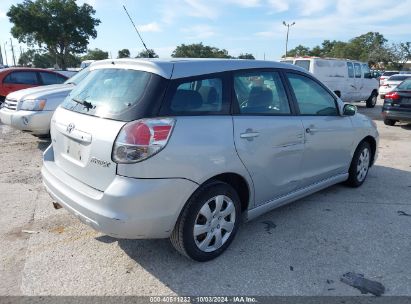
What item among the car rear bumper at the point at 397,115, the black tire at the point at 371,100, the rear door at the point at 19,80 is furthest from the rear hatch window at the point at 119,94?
the black tire at the point at 371,100

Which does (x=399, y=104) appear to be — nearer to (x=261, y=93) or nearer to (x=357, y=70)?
(x=357, y=70)

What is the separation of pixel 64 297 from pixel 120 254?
690 mm

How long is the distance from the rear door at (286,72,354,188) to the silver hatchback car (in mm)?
25

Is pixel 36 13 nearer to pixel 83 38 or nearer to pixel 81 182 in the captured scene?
pixel 83 38

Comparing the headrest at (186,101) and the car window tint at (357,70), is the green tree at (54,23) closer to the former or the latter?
the car window tint at (357,70)

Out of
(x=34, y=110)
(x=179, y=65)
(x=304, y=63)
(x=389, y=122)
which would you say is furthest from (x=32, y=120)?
(x=304, y=63)

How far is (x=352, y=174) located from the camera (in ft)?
16.8

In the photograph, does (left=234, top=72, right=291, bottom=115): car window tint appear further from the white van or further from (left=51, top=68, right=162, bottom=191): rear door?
the white van

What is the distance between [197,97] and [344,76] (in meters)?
13.5

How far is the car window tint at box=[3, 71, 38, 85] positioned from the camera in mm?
11445

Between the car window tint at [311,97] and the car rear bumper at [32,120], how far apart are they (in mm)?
4840

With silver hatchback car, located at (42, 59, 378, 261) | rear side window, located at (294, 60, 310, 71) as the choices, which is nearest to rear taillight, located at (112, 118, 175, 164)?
silver hatchback car, located at (42, 59, 378, 261)

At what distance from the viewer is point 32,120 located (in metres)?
7.00

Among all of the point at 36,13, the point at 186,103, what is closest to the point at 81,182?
the point at 186,103
